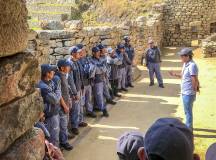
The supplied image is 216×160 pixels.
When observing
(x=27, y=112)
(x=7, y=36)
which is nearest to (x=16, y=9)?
(x=7, y=36)

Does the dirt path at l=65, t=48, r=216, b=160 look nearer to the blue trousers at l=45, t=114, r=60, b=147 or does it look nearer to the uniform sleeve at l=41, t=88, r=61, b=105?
the blue trousers at l=45, t=114, r=60, b=147

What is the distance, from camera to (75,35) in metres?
10.8

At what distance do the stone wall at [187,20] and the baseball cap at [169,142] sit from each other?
22.5 m

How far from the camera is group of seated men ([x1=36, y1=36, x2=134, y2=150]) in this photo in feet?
23.5

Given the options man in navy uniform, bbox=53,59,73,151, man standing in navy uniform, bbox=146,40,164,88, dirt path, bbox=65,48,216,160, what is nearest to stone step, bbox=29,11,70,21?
dirt path, bbox=65,48,216,160

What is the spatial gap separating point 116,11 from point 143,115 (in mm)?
15137

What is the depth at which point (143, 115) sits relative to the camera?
1059cm

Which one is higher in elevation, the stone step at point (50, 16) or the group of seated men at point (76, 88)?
the stone step at point (50, 16)

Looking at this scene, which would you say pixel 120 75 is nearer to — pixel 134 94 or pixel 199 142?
pixel 134 94

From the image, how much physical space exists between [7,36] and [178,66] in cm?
1628

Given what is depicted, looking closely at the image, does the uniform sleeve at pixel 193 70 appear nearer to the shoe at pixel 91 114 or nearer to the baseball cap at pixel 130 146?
the shoe at pixel 91 114

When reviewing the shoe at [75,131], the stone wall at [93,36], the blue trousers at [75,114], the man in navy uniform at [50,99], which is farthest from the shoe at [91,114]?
the man in navy uniform at [50,99]

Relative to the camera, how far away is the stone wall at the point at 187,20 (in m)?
24.3

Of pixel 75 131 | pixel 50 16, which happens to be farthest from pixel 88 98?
pixel 50 16
